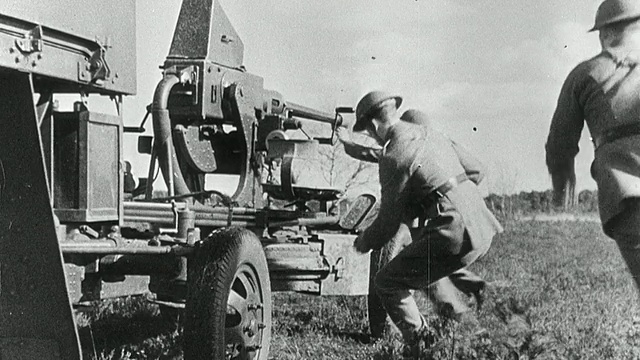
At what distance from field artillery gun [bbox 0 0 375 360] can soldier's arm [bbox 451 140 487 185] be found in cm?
141

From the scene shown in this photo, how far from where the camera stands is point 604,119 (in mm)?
4281

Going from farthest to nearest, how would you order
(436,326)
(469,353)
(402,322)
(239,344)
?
1. (402,322)
2. (239,344)
3. (436,326)
4. (469,353)

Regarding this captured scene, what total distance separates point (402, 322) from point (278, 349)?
970 millimetres

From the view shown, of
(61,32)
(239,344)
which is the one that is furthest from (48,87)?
(239,344)

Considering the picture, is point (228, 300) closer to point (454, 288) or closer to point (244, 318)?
point (244, 318)

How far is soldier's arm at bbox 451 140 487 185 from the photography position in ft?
22.6

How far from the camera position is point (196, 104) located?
7660 millimetres

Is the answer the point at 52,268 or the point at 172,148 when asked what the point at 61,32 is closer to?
the point at 52,268

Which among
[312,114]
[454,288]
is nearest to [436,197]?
[454,288]

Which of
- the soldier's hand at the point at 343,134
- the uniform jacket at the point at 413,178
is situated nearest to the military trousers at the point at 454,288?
the uniform jacket at the point at 413,178

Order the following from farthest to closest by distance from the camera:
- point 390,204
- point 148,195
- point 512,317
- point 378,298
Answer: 1. point 378,298
2. point 148,195
3. point 390,204
4. point 512,317

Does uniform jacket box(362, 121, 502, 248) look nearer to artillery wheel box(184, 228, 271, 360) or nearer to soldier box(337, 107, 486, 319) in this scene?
soldier box(337, 107, 486, 319)

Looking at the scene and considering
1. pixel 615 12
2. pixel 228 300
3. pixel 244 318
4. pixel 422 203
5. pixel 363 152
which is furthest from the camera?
pixel 363 152

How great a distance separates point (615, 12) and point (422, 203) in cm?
248
